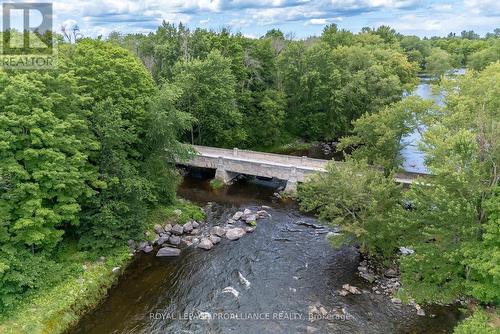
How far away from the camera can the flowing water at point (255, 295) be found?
19.1 m

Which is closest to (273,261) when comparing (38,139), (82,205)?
(82,205)

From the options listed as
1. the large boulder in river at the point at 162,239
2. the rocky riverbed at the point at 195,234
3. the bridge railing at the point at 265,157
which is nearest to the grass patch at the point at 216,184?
the bridge railing at the point at 265,157

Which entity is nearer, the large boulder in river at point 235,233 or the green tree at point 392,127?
the large boulder in river at point 235,233

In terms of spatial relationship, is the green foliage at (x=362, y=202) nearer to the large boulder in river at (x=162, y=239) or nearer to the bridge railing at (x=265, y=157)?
the large boulder in river at (x=162, y=239)

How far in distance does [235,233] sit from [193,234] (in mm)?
3176

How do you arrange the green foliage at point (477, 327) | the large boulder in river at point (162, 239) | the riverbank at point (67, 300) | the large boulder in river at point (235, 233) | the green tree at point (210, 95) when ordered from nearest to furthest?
1. the green foliage at point (477, 327)
2. the riverbank at point (67, 300)
3. the large boulder in river at point (162, 239)
4. the large boulder in river at point (235, 233)
5. the green tree at point (210, 95)

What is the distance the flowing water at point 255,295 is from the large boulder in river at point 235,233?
1.51 ft

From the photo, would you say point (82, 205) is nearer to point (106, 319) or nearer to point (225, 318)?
point (106, 319)

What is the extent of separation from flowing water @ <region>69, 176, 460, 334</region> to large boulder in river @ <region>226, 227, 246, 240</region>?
1.51 feet

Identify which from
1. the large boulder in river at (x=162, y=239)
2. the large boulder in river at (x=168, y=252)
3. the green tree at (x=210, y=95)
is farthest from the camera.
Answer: the green tree at (x=210, y=95)

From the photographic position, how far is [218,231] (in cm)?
2827

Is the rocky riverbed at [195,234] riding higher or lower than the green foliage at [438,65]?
lower

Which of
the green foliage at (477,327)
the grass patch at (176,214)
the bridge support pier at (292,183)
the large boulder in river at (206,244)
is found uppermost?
the bridge support pier at (292,183)

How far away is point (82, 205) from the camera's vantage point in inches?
947
